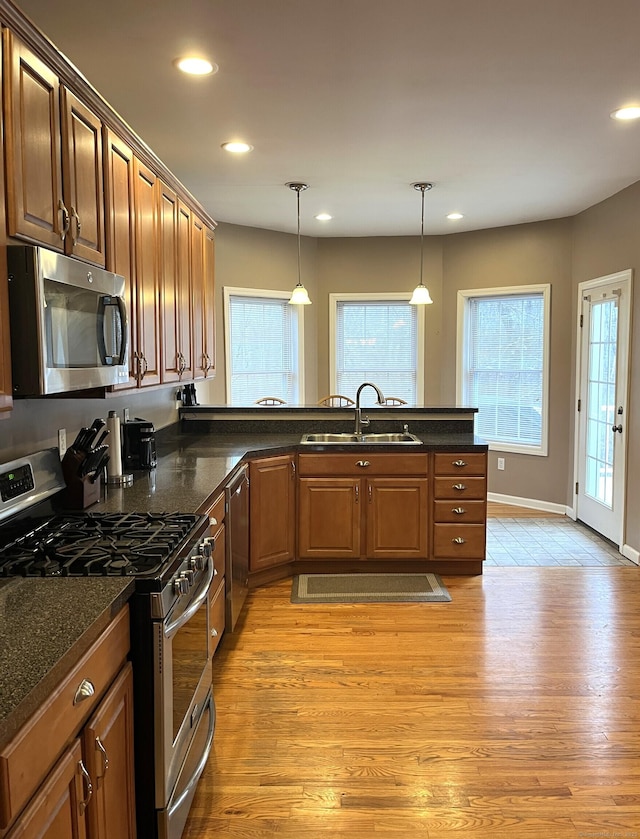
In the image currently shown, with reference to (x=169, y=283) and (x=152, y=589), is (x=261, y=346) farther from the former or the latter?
(x=152, y=589)

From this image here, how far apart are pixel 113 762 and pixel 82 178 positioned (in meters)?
1.76

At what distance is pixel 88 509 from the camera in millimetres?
2482

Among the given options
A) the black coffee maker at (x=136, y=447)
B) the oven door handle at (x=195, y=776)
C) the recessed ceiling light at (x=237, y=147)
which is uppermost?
the recessed ceiling light at (x=237, y=147)

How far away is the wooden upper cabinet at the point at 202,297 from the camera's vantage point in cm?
395

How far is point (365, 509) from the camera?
4.27 meters

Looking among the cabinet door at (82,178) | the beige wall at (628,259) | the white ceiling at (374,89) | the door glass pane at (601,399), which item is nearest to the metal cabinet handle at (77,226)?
the cabinet door at (82,178)

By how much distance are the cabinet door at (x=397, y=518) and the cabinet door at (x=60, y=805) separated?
3033mm

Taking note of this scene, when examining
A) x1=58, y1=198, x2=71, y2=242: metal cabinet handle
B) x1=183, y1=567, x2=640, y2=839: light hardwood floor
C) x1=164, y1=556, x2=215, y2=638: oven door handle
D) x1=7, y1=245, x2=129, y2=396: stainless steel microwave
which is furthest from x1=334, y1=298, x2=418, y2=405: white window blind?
x1=58, y1=198, x2=71, y2=242: metal cabinet handle

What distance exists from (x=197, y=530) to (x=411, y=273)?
5169 millimetres

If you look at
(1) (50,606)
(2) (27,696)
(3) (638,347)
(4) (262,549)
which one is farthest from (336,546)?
(2) (27,696)

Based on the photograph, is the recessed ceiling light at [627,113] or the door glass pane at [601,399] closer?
the recessed ceiling light at [627,113]

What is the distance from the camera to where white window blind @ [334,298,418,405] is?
6.99 metres

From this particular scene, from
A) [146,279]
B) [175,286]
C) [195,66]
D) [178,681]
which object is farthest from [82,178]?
[178,681]

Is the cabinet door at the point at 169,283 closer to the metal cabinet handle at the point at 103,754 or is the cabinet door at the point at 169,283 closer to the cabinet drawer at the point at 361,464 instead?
the cabinet drawer at the point at 361,464
